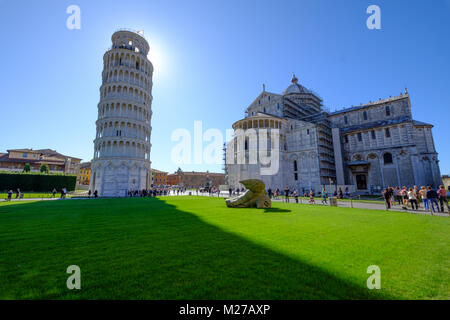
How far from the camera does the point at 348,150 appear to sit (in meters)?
41.9

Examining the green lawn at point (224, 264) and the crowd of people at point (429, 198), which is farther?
the crowd of people at point (429, 198)

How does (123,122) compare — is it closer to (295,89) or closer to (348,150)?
(295,89)

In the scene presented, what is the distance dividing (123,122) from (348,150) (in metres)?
46.4

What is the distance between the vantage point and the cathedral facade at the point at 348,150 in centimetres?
3525

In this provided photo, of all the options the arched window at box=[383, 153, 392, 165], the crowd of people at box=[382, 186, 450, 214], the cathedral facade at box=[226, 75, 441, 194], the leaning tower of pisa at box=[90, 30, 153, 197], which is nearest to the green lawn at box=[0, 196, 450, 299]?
the crowd of people at box=[382, 186, 450, 214]

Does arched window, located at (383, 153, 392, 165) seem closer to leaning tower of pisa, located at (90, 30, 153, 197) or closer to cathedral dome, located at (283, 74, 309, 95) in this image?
cathedral dome, located at (283, 74, 309, 95)

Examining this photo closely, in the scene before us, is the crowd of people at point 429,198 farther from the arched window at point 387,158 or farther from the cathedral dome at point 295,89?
the cathedral dome at point 295,89

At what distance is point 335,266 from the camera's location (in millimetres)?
3729

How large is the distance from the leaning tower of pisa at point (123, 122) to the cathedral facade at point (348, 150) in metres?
19.2

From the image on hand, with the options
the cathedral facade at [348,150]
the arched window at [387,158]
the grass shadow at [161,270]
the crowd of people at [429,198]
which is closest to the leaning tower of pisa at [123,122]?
the cathedral facade at [348,150]

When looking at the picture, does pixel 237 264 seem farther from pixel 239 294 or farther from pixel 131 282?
pixel 131 282

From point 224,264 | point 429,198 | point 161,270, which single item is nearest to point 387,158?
point 429,198

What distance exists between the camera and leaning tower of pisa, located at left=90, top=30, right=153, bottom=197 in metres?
34.8
